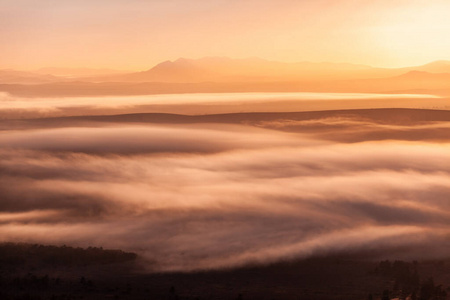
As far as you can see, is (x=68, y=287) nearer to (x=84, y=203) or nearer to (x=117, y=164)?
(x=84, y=203)

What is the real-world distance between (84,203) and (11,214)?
1446cm

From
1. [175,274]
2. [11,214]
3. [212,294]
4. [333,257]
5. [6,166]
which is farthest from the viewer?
[6,166]

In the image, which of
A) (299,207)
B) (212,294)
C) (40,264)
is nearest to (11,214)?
(40,264)

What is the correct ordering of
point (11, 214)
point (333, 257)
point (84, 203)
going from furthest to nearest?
point (84, 203) → point (11, 214) → point (333, 257)

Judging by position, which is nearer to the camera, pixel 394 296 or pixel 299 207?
pixel 394 296

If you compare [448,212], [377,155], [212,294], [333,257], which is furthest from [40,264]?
[377,155]

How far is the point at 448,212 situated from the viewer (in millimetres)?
87312

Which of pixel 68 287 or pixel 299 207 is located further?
pixel 299 207

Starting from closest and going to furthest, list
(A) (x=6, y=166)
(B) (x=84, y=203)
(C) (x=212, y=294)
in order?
1. (C) (x=212, y=294)
2. (B) (x=84, y=203)
3. (A) (x=6, y=166)

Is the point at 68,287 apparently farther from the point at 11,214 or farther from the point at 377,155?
the point at 377,155

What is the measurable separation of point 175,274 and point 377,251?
21.4 metres

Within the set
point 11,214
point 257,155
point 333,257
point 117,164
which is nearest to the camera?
point 333,257

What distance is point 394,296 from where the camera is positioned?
4772cm

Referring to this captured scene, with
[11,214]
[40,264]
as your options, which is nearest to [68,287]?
[40,264]
